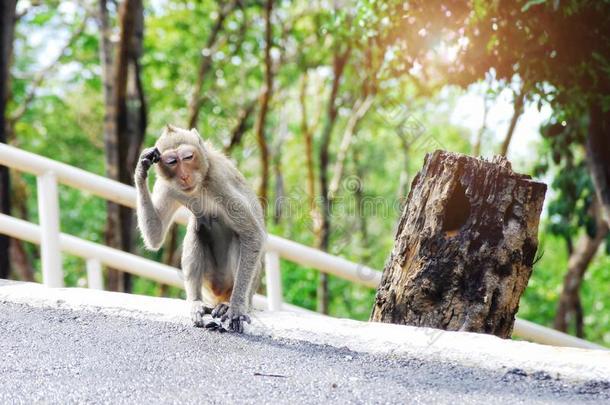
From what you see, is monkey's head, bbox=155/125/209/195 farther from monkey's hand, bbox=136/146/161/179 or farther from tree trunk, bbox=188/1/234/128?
tree trunk, bbox=188/1/234/128

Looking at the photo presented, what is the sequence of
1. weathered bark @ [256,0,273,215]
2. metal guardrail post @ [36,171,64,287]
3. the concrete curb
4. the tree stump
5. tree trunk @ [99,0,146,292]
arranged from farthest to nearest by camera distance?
weathered bark @ [256,0,273,215] → tree trunk @ [99,0,146,292] → metal guardrail post @ [36,171,64,287] → the tree stump → the concrete curb

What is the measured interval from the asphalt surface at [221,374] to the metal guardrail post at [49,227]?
30.7 inches

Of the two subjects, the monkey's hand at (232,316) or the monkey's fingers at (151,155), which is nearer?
the monkey's hand at (232,316)

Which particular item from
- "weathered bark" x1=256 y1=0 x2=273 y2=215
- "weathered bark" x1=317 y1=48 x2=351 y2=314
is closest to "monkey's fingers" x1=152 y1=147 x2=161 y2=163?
"weathered bark" x1=256 y1=0 x2=273 y2=215

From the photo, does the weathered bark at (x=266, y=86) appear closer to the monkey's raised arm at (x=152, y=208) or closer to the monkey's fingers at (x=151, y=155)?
the monkey's raised arm at (x=152, y=208)

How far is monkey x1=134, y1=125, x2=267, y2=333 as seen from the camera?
4.36 metres

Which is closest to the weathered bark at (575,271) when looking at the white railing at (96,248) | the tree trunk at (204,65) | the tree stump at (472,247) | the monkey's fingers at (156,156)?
the white railing at (96,248)

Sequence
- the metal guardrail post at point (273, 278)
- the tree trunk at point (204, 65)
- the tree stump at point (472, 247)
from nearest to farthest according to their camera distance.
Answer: the tree stump at point (472, 247)
the metal guardrail post at point (273, 278)
the tree trunk at point (204, 65)

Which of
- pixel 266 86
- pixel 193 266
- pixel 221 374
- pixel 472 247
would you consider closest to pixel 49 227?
pixel 193 266

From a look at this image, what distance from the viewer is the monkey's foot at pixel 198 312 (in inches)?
A: 167

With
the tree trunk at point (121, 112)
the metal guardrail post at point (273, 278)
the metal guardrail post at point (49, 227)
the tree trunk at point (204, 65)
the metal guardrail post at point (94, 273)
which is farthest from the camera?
the tree trunk at point (204, 65)

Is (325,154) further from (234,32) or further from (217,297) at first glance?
(217,297)

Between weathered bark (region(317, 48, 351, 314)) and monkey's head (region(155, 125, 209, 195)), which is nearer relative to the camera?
monkey's head (region(155, 125, 209, 195))

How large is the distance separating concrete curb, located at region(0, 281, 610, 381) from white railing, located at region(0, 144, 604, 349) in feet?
1.41
